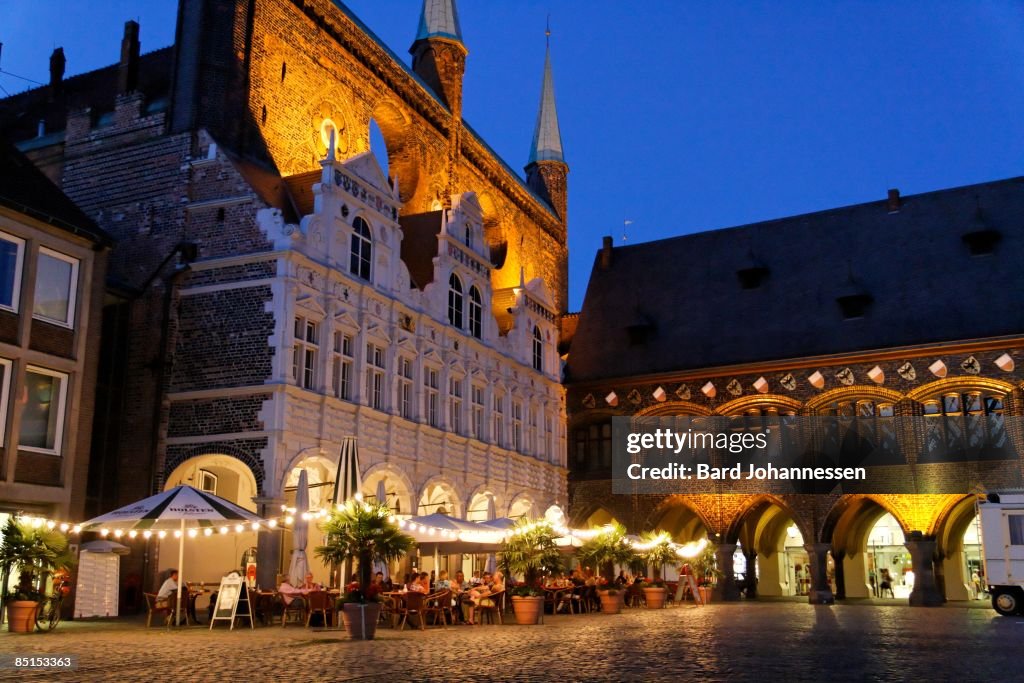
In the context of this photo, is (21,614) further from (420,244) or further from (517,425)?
(517,425)

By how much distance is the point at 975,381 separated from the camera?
32781mm

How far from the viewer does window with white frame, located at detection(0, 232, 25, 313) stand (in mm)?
19500

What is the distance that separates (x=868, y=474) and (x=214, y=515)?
75.7 ft

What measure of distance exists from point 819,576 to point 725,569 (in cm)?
308

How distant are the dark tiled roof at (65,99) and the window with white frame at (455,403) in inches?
443

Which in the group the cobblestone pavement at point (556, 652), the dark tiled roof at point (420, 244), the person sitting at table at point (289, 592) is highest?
the dark tiled roof at point (420, 244)

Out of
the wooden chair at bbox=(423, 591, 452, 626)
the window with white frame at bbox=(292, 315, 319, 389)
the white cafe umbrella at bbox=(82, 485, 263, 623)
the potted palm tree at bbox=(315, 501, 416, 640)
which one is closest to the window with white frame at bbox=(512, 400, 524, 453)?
the window with white frame at bbox=(292, 315, 319, 389)

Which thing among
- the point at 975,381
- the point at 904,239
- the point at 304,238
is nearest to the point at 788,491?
the point at 975,381

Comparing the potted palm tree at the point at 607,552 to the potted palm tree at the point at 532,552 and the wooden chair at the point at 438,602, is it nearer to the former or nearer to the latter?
the potted palm tree at the point at 532,552

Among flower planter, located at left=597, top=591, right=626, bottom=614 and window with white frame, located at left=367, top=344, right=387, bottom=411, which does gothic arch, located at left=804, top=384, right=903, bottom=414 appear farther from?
window with white frame, located at left=367, top=344, right=387, bottom=411

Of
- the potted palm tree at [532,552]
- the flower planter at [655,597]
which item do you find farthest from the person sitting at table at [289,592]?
the flower planter at [655,597]

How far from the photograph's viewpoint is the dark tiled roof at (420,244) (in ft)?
96.6

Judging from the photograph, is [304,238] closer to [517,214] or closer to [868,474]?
[517,214]

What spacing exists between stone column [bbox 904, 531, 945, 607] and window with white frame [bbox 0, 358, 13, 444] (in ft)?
83.2
